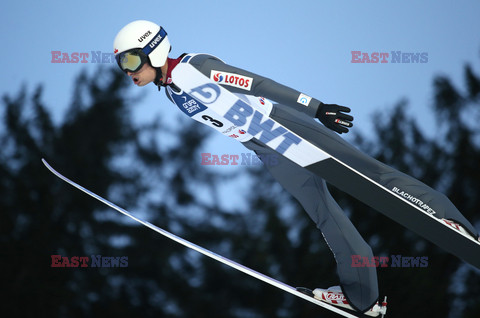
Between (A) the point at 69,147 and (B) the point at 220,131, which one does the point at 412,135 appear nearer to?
(A) the point at 69,147

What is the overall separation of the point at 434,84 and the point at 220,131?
25.8 ft

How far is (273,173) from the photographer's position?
3.57 meters

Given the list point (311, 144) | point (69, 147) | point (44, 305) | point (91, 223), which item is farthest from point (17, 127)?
point (311, 144)

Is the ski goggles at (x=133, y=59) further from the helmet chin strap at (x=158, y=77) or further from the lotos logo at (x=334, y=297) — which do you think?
the lotos logo at (x=334, y=297)

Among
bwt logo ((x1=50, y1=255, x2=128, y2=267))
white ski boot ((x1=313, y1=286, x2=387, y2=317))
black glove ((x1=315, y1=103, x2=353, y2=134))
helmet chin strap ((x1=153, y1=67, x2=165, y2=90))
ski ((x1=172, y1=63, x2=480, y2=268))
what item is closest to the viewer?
black glove ((x1=315, y1=103, x2=353, y2=134))

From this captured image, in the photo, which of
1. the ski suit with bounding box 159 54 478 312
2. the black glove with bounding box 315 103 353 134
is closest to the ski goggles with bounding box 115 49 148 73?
the ski suit with bounding box 159 54 478 312

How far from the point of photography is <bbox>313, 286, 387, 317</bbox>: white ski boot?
354 cm

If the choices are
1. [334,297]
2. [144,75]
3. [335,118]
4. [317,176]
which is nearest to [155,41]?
[144,75]

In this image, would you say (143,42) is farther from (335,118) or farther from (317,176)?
(317,176)

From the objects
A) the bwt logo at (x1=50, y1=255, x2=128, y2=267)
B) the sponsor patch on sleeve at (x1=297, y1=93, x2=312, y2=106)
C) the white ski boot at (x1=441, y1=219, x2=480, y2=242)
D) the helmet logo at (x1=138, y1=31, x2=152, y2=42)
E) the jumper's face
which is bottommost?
the bwt logo at (x1=50, y1=255, x2=128, y2=267)

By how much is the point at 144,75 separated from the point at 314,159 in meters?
1.12

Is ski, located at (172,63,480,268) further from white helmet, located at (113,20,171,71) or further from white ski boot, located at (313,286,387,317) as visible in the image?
white ski boot, located at (313,286,387,317)

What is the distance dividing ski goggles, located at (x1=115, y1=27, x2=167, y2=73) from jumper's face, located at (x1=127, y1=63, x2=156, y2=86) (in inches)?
0.9

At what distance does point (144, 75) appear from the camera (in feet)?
10.7
